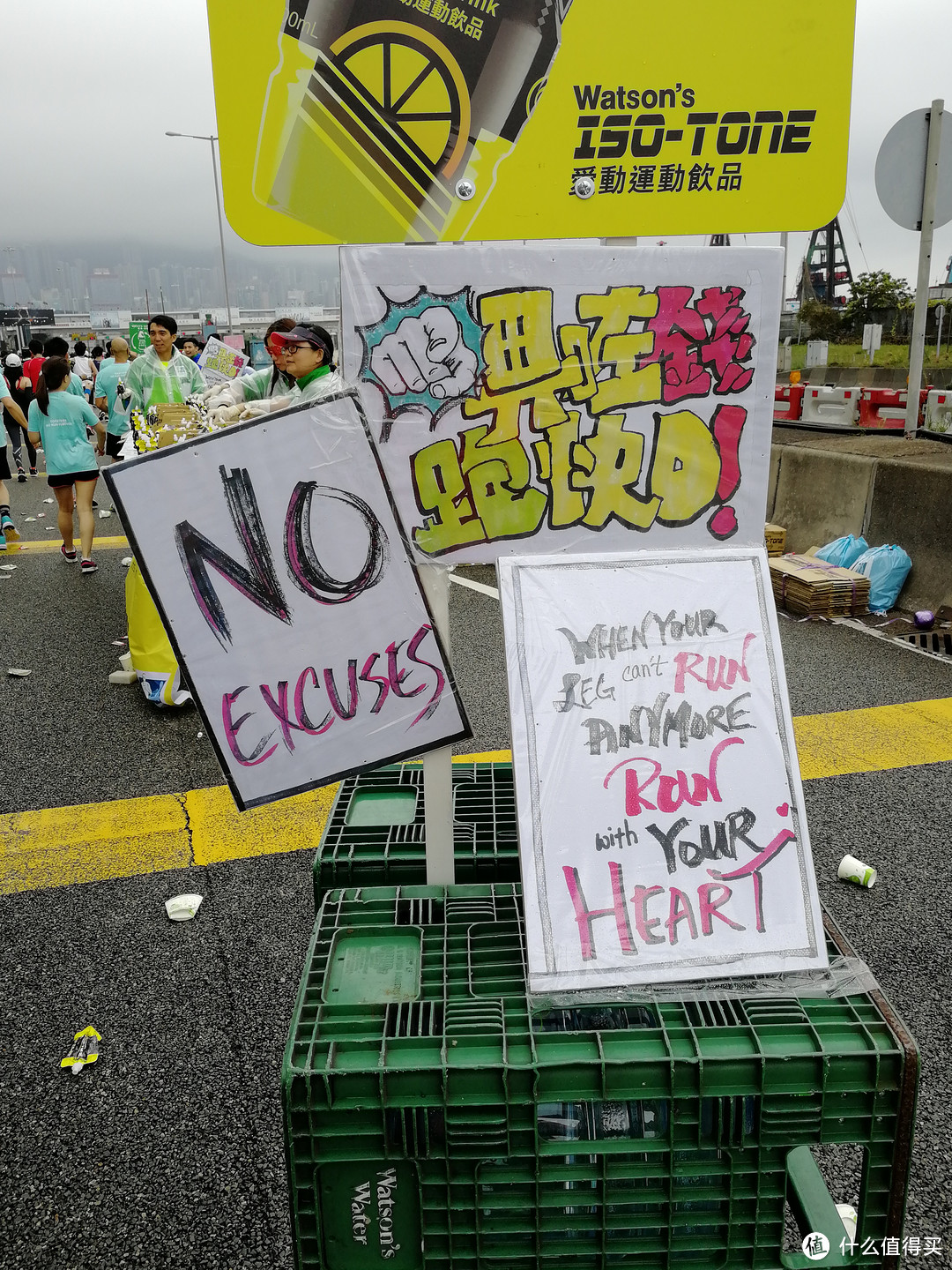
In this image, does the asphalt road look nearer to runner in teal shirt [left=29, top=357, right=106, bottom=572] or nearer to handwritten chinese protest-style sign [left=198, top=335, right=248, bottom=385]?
runner in teal shirt [left=29, top=357, right=106, bottom=572]

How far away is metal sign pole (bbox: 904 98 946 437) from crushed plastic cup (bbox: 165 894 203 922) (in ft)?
20.8

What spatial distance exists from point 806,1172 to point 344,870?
43.5 inches

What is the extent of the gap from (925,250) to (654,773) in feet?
21.7

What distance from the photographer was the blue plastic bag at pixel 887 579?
646cm

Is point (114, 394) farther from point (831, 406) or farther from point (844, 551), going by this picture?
point (831, 406)

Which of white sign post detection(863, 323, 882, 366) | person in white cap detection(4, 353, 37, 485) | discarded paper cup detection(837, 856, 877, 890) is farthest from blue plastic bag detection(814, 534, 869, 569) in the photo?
white sign post detection(863, 323, 882, 366)

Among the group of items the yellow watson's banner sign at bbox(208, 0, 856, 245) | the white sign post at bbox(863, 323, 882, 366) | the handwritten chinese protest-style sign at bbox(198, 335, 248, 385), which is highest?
the white sign post at bbox(863, 323, 882, 366)

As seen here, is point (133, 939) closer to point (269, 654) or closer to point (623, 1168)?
point (269, 654)

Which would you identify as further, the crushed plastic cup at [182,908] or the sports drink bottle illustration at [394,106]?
the crushed plastic cup at [182,908]

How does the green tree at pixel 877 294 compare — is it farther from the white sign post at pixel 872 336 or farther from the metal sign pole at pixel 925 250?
the metal sign pole at pixel 925 250

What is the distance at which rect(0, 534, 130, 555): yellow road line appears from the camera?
965cm

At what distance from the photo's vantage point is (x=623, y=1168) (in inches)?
61.6

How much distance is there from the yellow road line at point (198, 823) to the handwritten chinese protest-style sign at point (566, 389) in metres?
2.04

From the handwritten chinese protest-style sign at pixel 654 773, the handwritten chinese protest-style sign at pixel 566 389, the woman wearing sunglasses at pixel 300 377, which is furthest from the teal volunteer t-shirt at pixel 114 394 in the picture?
the handwritten chinese protest-style sign at pixel 654 773
